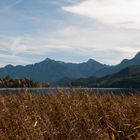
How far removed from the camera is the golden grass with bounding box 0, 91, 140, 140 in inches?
282

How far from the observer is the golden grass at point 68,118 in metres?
7.17

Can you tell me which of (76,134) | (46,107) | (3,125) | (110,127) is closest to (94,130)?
(76,134)

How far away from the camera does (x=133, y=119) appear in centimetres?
895

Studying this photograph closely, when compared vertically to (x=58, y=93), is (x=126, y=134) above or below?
below

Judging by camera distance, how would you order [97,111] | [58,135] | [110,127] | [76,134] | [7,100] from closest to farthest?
[76,134]
[58,135]
[110,127]
[97,111]
[7,100]

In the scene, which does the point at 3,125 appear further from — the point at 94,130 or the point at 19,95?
the point at 19,95

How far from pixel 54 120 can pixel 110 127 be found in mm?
1537

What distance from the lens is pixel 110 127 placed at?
8.27 m

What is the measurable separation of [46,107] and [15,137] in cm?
339

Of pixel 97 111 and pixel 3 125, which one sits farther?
pixel 97 111

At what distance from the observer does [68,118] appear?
8.37 m

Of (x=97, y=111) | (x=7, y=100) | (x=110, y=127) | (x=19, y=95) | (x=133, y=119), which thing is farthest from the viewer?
(x=19, y=95)

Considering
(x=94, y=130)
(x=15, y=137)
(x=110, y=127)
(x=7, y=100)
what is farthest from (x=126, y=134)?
(x=7, y=100)

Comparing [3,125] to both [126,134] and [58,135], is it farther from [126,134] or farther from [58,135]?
[126,134]
